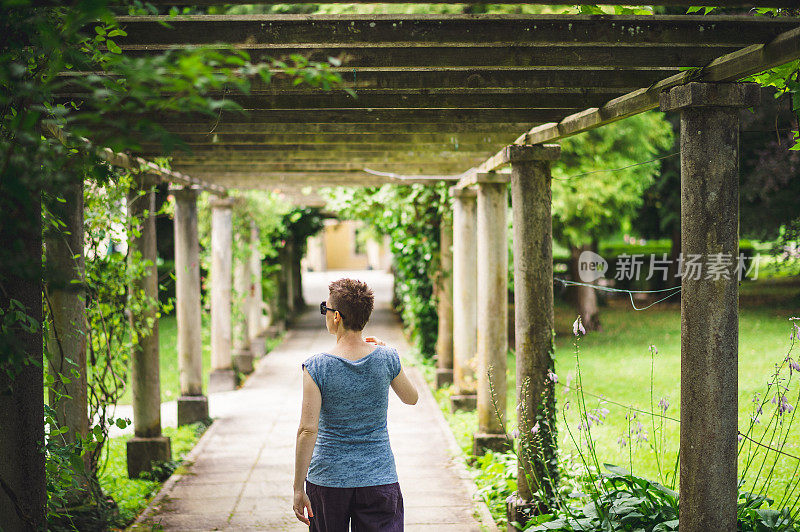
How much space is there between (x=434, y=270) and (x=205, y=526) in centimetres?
603

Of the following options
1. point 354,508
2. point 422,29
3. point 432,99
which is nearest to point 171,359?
point 432,99

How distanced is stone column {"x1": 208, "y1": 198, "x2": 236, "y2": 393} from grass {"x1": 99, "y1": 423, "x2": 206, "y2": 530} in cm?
237

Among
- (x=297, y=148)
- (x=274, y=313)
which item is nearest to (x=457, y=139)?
(x=297, y=148)

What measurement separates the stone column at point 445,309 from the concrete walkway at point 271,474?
35 cm

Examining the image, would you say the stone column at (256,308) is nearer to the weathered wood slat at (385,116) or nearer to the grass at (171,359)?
the grass at (171,359)

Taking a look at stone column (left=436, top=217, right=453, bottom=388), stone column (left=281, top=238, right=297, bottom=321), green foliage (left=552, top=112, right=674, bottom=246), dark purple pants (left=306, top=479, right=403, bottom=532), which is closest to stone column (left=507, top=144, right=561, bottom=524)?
dark purple pants (left=306, top=479, right=403, bottom=532)

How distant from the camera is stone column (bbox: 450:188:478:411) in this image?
827 centimetres

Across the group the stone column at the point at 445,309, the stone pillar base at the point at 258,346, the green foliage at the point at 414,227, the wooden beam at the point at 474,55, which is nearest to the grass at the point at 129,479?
the wooden beam at the point at 474,55

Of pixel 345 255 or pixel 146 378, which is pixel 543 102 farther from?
pixel 345 255

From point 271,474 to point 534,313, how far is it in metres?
2.96

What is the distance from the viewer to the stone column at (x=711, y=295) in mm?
3107

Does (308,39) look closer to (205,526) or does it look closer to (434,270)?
(205,526)

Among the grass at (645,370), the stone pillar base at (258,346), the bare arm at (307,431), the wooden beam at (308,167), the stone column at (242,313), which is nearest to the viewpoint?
the bare arm at (307,431)

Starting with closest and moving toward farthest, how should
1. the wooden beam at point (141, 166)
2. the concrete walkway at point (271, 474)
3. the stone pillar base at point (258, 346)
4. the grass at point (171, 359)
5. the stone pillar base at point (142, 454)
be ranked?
the wooden beam at point (141, 166), the concrete walkway at point (271, 474), the stone pillar base at point (142, 454), the grass at point (171, 359), the stone pillar base at point (258, 346)
